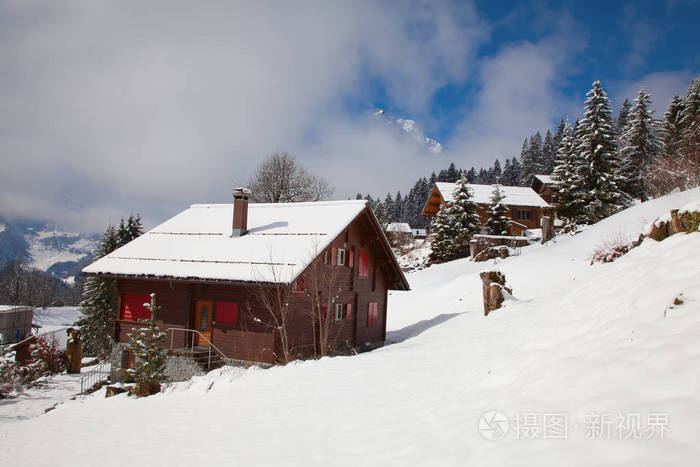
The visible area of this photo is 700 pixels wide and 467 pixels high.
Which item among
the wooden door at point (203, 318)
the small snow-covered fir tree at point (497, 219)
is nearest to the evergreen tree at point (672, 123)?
the small snow-covered fir tree at point (497, 219)

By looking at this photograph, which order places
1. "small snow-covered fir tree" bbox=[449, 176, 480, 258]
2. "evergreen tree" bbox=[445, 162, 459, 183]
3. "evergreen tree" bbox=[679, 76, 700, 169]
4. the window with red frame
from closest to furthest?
the window with red frame < "evergreen tree" bbox=[679, 76, 700, 169] < "small snow-covered fir tree" bbox=[449, 176, 480, 258] < "evergreen tree" bbox=[445, 162, 459, 183]

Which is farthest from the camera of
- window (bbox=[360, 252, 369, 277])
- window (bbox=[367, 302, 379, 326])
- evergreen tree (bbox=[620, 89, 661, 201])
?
evergreen tree (bbox=[620, 89, 661, 201])

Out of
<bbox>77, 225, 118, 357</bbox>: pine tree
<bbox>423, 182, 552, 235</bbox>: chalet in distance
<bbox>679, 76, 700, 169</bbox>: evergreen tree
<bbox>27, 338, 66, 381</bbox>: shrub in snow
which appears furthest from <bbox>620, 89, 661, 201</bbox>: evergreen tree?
<bbox>77, 225, 118, 357</bbox>: pine tree

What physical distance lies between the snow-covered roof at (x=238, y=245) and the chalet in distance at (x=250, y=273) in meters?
0.05

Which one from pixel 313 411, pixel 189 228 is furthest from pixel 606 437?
pixel 189 228

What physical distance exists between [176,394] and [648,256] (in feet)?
42.5

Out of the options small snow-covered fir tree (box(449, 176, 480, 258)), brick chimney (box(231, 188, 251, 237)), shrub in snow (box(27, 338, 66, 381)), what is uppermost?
small snow-covered fir tree (box(449, 176, 480, 258))

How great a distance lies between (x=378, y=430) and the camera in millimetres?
6324

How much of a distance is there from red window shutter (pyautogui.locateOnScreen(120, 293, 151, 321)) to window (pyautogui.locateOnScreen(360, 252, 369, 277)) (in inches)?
397

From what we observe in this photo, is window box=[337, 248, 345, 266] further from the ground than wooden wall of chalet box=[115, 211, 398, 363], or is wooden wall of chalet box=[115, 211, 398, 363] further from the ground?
window box=[337, 248, 345, 266]

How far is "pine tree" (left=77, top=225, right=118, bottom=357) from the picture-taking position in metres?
35.1

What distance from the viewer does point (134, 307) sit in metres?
18.1

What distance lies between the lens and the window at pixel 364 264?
20.9 metres

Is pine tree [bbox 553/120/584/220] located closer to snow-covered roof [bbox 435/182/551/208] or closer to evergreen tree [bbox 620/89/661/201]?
evergreen tree [bbox 620/89/661/201]
